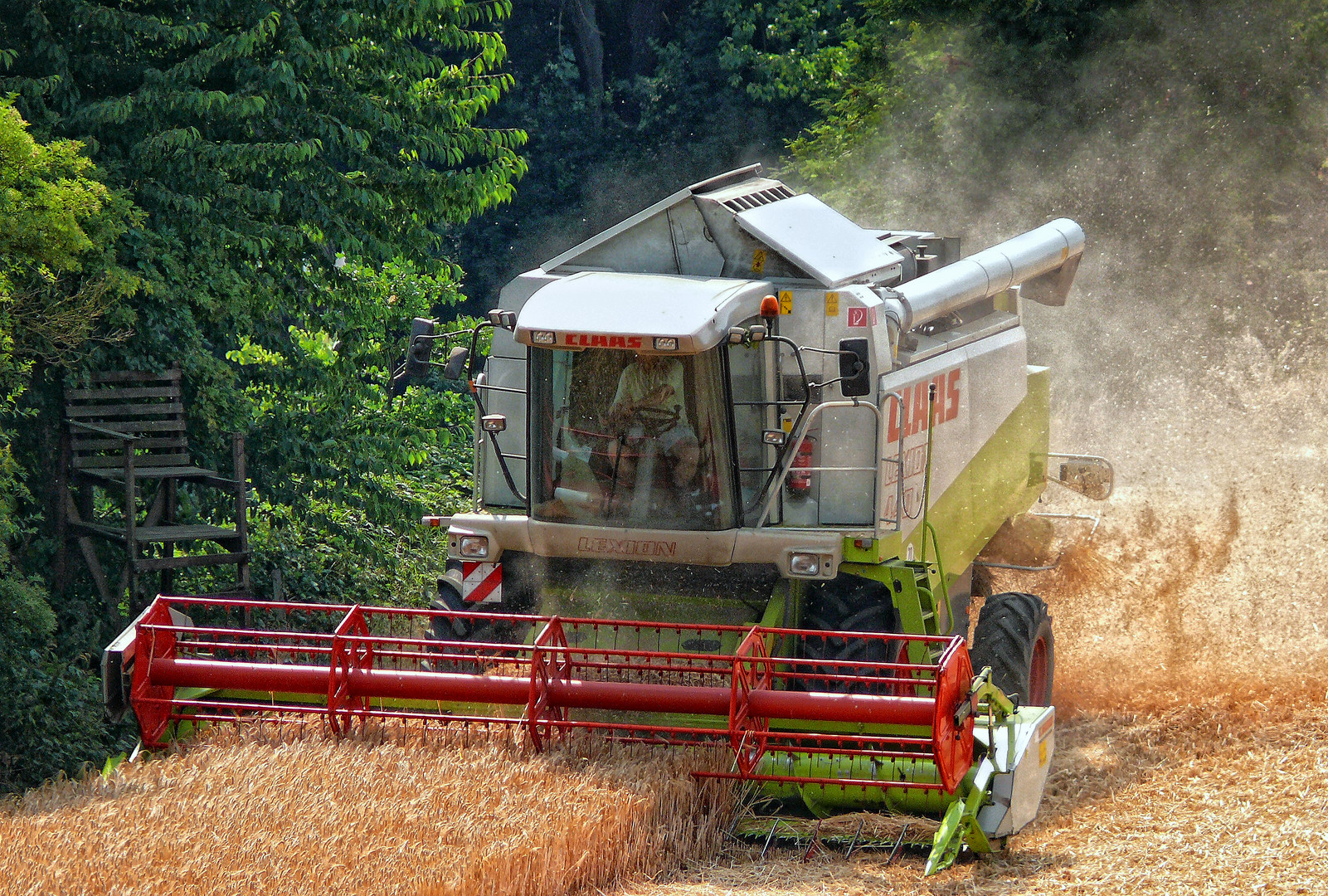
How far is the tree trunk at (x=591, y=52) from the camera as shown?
32.8 m

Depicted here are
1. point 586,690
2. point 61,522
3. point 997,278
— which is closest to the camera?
point 586,690

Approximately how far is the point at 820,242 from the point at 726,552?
6.02 ft

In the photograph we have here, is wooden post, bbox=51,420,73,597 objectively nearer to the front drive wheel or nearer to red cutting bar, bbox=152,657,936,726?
red cutting bar, bbox=152,657,936,726

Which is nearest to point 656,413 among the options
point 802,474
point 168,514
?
point 802,474

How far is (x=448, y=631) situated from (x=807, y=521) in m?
1.95

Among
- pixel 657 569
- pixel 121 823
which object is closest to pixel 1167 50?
pixel 657 569

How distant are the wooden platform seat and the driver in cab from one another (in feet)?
12.2

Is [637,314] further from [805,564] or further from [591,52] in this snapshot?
[591,52]

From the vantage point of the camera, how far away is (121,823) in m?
6.21

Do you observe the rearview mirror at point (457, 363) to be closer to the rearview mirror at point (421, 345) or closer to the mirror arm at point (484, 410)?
the mirror arm at point (484, 410)

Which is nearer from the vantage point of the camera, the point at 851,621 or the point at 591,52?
the point at 851,621

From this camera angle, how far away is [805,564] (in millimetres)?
7789

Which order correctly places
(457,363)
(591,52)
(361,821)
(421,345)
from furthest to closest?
1. (591,52)
2. (457,363)
3. (421,345)
4. (361,821)

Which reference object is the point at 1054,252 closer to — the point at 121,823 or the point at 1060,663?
the point at 1060,663
